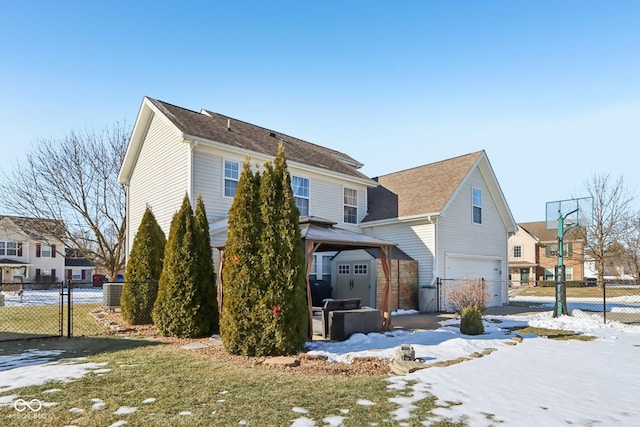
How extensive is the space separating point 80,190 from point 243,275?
1798cm

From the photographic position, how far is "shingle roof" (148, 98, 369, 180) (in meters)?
14.1

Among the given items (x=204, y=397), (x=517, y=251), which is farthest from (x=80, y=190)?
(x=517, y=251)

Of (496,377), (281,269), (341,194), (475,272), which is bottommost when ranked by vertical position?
(496,377)

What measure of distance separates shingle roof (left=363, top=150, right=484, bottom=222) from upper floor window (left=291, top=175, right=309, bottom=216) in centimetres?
373

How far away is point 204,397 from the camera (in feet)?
16.5

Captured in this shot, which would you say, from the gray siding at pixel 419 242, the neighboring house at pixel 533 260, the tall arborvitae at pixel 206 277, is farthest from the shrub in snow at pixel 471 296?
the neighboring house at pixel 533 260

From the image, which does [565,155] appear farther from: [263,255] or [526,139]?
[263,255]

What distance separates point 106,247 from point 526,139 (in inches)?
820

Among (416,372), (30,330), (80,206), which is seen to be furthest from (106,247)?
(416,372)

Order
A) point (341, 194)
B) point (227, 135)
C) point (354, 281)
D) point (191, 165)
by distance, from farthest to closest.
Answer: point (341, 194) → point (354, 281) → point (227, 135) → point (191, 165)

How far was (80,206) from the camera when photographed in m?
21.7

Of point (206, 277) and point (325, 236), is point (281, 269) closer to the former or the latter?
point (325, 236)

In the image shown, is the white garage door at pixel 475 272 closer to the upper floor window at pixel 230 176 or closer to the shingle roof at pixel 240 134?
the shingle roof at pixel 240 134

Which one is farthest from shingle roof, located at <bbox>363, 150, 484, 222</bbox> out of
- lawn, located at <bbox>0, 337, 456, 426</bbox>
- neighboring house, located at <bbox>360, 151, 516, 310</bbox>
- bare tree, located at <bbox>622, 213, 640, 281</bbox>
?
bare tree, located at <bbox>622, 213, 640, 281</bbox>
